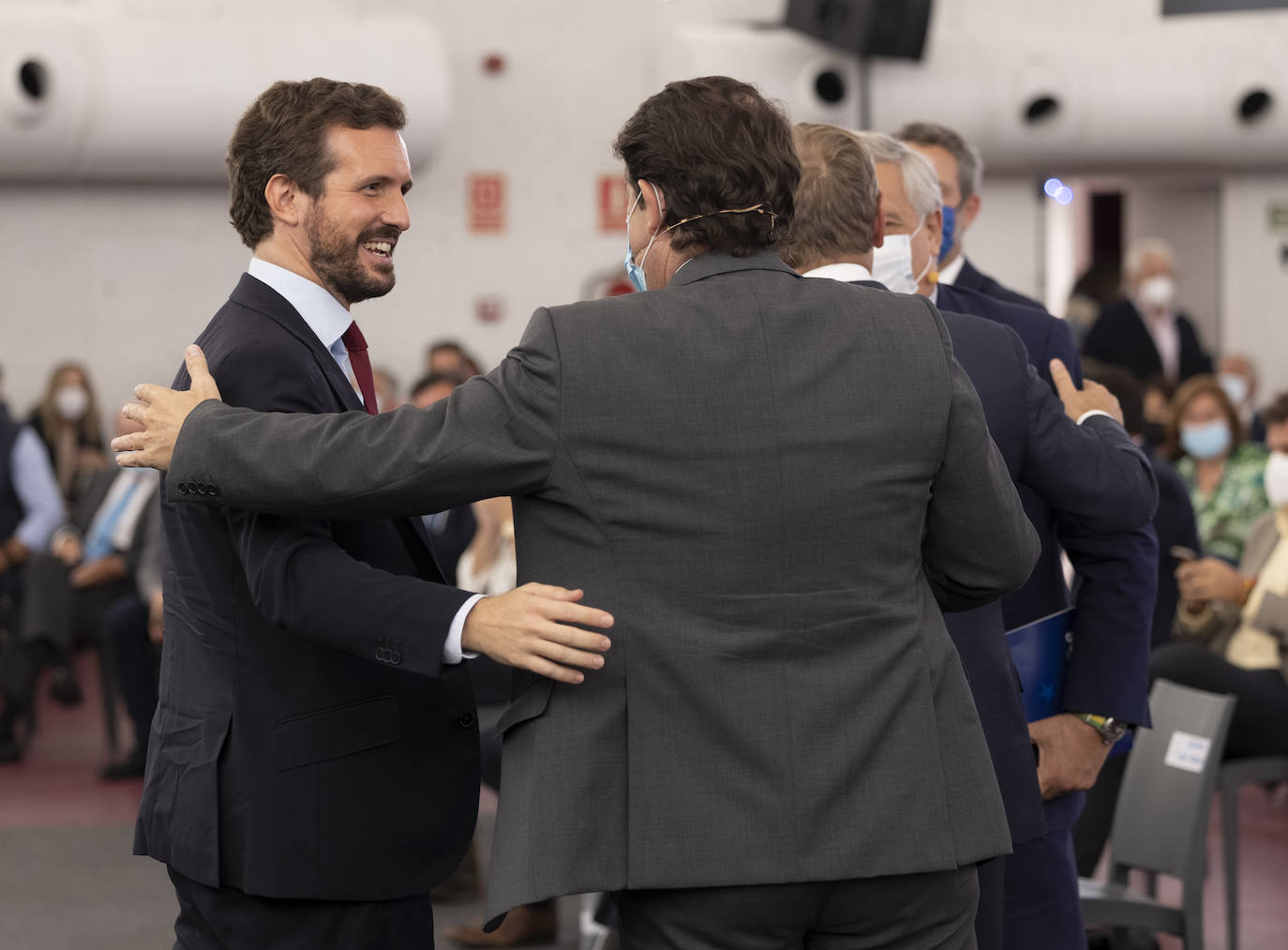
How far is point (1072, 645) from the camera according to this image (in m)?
2.41

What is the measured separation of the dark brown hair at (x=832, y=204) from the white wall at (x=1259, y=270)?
896 centimetres

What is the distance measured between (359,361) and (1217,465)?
4799 mm

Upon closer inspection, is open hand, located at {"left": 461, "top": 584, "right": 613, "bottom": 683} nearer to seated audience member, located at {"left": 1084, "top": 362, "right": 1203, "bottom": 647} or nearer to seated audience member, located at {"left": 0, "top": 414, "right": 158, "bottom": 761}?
seated audience member, located at {"left": 1084, "top": 362, "right": 1203, "bottom": 647}

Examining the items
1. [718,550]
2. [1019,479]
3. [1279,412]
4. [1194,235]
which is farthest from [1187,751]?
[1194,235]

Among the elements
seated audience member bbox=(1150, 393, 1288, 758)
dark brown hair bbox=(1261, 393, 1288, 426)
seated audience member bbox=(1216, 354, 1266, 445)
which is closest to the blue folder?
seated audience member bbox=(1150, 393, 1288, 758)

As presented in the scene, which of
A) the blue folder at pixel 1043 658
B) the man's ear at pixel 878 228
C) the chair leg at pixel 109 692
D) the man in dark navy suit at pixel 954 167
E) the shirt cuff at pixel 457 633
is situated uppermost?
the man in dark navy suit at pixel 954 167

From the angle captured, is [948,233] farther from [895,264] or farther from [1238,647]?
[1238,647]

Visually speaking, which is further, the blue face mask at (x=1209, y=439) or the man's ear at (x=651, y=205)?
the blue face mask at (x=1209, y=439)

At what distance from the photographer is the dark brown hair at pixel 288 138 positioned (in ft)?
6.37

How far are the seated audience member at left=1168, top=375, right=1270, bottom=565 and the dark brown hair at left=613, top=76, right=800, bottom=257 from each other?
455cm

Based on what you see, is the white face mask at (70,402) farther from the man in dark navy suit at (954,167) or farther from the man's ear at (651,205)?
the man's ear at (651,205)

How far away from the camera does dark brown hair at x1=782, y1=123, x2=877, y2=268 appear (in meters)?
2.02

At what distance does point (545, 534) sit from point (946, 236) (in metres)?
1.56

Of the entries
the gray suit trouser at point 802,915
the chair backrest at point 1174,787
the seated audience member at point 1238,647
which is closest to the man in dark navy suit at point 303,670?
the gray suit trouser at point 802,915
